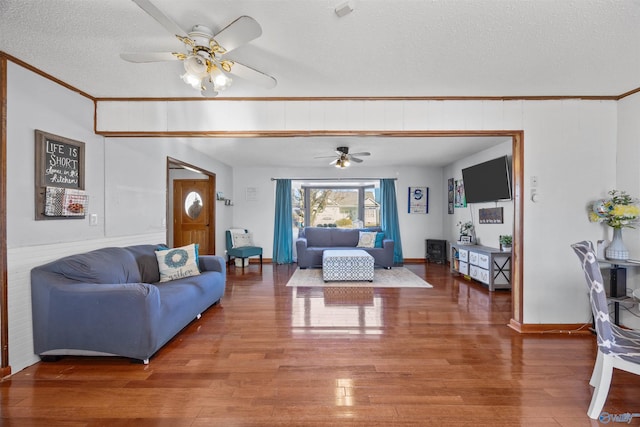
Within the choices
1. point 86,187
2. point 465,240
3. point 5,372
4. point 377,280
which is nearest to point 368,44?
point 86,187

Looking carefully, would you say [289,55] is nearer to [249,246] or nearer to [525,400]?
[525,400]

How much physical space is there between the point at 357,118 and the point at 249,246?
176 inches

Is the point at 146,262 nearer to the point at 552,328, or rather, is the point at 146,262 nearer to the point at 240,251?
the point at 240,251

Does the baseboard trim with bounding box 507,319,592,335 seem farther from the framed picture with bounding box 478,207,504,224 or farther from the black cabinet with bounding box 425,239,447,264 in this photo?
the black cabinet with bounding box 425,239,447,264

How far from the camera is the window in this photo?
762 centimetres

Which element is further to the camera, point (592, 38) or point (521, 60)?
point (521, 60)

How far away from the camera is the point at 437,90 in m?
2.81

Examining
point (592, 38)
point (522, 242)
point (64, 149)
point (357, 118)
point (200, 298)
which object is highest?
point (592, 38)

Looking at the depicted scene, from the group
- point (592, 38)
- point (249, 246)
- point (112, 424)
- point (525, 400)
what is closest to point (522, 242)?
point (525, 400)

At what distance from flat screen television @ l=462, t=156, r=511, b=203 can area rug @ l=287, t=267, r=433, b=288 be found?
5.79ft

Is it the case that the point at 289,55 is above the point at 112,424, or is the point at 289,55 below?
above

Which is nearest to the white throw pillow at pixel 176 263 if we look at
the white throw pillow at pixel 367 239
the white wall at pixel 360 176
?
the white wall at pixel 360 176

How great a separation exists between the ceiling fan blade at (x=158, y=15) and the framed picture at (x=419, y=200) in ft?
20.6

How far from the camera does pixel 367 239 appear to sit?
6535 mm
